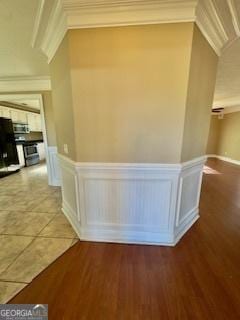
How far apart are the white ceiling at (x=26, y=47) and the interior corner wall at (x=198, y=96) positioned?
322 mm

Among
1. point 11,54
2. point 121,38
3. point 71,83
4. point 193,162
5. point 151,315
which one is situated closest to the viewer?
point 151,315

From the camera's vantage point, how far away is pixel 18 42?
2295 millimetres

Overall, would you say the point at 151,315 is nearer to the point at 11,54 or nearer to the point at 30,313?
the point at 30,313

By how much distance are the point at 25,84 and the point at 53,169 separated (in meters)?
2.04

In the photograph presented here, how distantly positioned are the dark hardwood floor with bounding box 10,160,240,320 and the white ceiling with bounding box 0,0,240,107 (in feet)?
8.31

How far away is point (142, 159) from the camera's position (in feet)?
6.09

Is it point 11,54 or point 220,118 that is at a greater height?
point 11,54

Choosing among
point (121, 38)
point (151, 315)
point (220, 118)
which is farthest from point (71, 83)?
point (220, 118)

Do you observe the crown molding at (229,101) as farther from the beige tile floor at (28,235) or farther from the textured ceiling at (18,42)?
the beige tile floor at (28,235)

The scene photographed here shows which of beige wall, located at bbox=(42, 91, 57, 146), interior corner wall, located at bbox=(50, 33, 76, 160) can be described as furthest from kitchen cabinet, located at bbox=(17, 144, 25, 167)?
interior corner wall, located at bbox=(50, 33, 76, 160)

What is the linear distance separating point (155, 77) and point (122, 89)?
35 cm

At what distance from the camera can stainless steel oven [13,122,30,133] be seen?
6.13 m

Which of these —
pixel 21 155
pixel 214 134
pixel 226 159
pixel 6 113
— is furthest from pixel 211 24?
pixel 214 134

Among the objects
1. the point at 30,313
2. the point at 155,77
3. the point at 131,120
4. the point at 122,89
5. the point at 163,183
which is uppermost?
the point at 155,77
